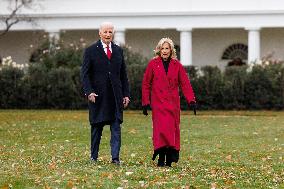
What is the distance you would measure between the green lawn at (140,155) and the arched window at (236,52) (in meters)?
12.3

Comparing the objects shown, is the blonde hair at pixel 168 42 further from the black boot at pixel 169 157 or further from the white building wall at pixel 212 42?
the white building wall at pixel 212 42

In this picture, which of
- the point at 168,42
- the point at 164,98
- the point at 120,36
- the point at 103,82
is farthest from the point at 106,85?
the point at 120,36

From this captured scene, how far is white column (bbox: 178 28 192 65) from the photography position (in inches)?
1478

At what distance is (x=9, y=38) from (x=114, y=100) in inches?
1150

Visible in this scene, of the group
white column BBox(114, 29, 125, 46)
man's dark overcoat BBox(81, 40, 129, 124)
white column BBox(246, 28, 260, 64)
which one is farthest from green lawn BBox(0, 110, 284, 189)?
white column BBox(114, 29, 125, 46)

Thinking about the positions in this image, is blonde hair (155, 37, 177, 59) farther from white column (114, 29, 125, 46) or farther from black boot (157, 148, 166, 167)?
white column (114, 29, 125, 46)

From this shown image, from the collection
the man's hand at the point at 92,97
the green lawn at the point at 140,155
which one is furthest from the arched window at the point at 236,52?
the man's hand at the point at 92,97

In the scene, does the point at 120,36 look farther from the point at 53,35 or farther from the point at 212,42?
the point at 212,42

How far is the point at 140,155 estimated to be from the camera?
15461 millimetres

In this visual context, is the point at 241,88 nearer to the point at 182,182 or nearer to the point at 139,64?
the point at 139,64

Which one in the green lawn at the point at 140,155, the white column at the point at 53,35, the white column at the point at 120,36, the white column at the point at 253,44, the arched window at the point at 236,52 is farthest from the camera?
the arched window at the point at 236,52

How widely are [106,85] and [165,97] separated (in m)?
0.80

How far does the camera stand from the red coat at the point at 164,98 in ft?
41.6

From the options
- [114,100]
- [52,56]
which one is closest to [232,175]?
[114,100]
